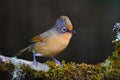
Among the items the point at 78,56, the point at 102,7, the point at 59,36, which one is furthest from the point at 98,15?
the point at 59,36

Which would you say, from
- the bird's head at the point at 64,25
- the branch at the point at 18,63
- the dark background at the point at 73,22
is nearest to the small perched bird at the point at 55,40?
the bird's head at the point at 64,25

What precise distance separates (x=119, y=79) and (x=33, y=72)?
818 mm

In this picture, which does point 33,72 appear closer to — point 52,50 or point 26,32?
point 52,50

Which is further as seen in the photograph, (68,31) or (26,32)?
(26,32)

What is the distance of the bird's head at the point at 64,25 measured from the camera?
5031 millimetres

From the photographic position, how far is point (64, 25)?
5129 mm

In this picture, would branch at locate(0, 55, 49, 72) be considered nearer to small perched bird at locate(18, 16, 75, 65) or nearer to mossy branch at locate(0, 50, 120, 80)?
mossy branch at locate(0, 50, 120, 80)

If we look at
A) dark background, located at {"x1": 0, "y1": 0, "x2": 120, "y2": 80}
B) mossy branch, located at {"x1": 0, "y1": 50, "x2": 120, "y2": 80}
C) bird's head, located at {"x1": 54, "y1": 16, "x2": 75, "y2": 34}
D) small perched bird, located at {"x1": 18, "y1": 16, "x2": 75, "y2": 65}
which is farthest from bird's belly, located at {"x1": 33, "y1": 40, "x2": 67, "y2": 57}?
dark background, located at {"x1": 0, "y1": 0, "x2": 120, "y2": 80}

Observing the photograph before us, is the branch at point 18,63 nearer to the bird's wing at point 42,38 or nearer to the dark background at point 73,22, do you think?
the bird's wing at point 42,38

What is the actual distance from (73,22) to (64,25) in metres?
5.03

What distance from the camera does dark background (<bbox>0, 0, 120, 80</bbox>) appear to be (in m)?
9.83

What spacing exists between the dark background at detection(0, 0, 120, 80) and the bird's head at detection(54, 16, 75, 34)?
14.7 ft

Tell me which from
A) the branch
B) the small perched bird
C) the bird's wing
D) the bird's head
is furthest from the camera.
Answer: the bird's wing

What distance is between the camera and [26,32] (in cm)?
999
